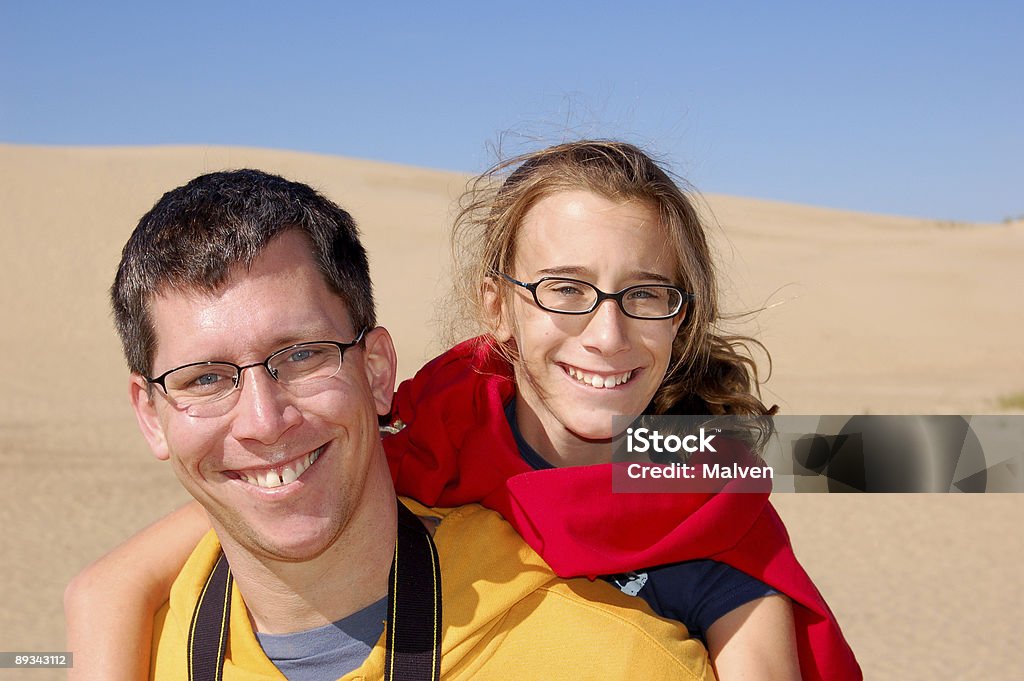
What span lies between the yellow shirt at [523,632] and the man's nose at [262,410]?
0.47 metres

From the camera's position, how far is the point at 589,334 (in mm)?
3025

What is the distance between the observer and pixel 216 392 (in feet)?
7.33

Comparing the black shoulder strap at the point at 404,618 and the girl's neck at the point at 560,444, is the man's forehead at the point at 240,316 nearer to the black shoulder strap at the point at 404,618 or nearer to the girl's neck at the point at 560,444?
the black shoulder strap at the point at 404,618

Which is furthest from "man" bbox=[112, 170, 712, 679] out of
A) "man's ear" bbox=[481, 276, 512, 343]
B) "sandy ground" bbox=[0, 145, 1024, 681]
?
"sandy ground" bbox=[0, 145, 1024, 681]

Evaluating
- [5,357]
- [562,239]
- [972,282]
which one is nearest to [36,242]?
[5,357]

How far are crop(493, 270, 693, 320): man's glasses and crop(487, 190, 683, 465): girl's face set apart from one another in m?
0.02

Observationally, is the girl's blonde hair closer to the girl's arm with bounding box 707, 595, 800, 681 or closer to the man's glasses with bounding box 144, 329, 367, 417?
the girl's arm with bounding box 707, 595, 800, 681

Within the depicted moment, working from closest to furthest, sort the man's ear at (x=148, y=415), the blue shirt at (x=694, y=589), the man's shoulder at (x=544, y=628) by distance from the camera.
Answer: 1. the man's shoulder at (x=544, y=628)
2. the man's ear at (x=148, y=415)
3. the blue shirt at (x=694, y=589)

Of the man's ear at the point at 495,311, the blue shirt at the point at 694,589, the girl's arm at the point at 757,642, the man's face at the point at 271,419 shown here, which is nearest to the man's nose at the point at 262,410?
the man's face at the point at 271,419

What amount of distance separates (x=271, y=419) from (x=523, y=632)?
72 cm

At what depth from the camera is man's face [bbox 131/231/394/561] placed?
2.20m

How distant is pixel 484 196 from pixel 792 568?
190 centimetres

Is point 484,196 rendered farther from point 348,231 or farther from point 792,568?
point 792,568

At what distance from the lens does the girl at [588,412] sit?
2555 millimetres
